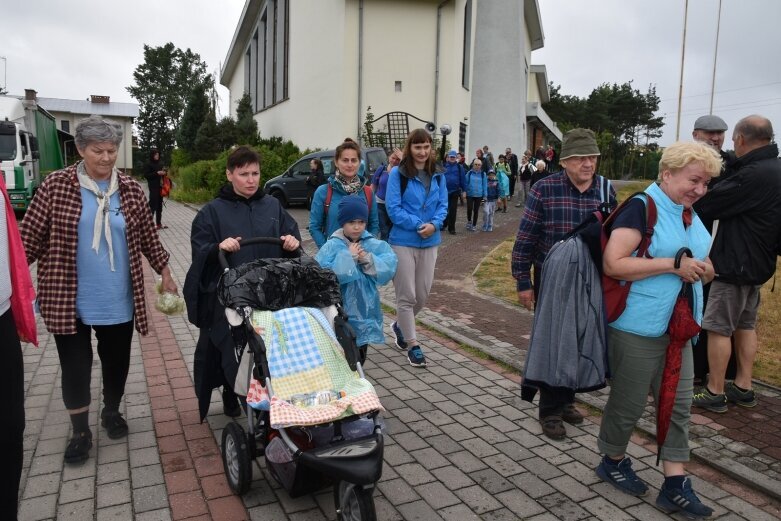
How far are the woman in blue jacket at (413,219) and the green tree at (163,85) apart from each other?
74.6m

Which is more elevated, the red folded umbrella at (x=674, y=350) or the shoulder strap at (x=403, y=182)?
the shoulder strap at (x=403, y=182)

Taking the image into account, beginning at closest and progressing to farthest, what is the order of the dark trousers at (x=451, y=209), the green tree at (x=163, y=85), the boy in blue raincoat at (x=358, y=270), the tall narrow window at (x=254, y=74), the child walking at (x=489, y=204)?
the boy in blue raincoat at (x=358, y=270), the dark trousers at (x=451, y=209), the child walking at (x=489, y=204), the tall narrow window at (x=254, y=74), the green tree at (x=163, y=85)

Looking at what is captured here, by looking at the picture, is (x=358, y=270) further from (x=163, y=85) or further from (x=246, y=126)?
(x=163, y=85)

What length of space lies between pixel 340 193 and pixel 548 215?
1.74 meters

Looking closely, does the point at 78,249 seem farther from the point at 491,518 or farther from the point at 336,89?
the point at 336,89

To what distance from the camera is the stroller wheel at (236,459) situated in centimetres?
344

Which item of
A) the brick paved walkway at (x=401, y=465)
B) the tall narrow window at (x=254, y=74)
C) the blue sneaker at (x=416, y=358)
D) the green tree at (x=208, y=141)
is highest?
the tall narrow window at (x=254, y=74)

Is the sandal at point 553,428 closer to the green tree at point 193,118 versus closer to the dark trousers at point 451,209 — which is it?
the dark trousers at point 451,209

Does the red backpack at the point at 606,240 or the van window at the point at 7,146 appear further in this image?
the van window at the point at 7,146

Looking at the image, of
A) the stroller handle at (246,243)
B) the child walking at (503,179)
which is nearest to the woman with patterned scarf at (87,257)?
the stroller handle at (246,243)

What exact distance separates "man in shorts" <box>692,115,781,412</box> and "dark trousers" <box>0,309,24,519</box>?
15.0 ft

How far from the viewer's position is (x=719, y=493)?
12.3 feet

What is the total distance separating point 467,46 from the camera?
2595 centimetres

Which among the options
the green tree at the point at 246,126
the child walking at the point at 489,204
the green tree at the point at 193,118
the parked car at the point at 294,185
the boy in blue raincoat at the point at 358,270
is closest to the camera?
the boy in blue raincoat at the point at 358,270
